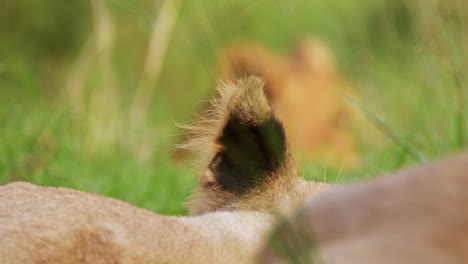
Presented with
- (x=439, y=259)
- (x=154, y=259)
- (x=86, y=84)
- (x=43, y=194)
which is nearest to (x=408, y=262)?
(x=439, y=259)

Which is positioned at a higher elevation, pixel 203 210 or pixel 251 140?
pixel 251 140

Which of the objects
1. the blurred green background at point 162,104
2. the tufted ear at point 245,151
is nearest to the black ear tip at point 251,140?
the tufted ear at point 245,151

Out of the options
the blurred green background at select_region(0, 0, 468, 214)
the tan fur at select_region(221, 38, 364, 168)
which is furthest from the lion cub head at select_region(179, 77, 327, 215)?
the tan fur at select_region(221, 38, 364, 168)

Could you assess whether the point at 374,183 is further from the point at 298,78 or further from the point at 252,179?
the point at 298,78

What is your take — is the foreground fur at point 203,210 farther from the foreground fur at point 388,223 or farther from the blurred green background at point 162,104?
the blurred green background at point 162,104

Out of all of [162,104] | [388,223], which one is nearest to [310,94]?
[162,104]

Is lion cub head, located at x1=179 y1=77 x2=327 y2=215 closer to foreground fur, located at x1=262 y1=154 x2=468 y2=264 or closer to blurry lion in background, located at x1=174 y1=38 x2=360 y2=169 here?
foreground fur, located at x1=262 y1=154 x2=468 y2=264

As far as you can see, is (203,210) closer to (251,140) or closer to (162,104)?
(251,140)
